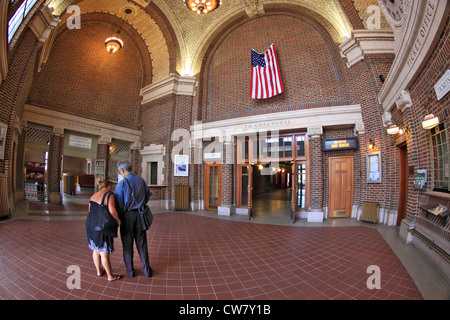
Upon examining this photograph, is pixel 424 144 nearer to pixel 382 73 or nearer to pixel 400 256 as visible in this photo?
pixel 400 256

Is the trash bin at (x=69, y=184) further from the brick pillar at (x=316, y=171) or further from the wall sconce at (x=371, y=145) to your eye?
the wall sconce at (x=371, y=145)

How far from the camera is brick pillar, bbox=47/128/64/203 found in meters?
9.08

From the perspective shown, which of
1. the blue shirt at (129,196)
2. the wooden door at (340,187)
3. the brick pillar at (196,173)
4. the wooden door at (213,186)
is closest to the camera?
the blue shirt at (129,196)

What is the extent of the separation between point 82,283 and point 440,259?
540 centimetres

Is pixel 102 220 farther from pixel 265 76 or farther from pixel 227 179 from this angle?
pixel 265 76

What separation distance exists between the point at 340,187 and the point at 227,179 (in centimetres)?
476

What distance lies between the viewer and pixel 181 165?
930cm

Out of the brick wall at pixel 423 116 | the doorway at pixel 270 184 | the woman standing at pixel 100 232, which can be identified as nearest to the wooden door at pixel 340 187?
the brick wall at pixel 423 116

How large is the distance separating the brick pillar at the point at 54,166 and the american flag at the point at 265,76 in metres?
10.2

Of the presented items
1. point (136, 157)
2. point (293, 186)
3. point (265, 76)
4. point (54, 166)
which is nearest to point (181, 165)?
point (136, 157)

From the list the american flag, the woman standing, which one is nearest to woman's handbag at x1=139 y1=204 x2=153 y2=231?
the woman standing

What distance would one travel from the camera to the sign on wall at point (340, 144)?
22.5ft
